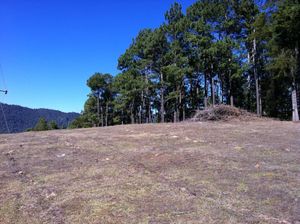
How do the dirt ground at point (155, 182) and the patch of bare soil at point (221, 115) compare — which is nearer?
the dirt ground at point (155, 182)

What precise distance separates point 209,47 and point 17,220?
108ft

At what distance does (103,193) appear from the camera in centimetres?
515

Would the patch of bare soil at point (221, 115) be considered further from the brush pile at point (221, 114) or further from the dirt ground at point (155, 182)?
the dirt ground at point (155, 182)

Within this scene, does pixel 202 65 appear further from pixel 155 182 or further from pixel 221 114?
pixel 155 182

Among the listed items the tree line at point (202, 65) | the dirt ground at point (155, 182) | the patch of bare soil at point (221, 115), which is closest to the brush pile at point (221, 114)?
the patch of bare soil at point (221, 115)

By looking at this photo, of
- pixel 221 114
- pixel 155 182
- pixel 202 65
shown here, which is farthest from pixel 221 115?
pixel 202 65

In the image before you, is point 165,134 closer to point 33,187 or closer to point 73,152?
point 73,152

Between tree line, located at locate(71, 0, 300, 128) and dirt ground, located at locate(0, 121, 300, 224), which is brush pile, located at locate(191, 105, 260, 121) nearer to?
dirt ground, located at locate(0, 121, 300, 224)

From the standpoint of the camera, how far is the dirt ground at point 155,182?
4.33 metres

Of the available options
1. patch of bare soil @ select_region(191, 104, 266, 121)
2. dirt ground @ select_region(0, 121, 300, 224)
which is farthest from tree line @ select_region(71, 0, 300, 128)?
dirt ground @ select_region(0, 121, 300, 224)

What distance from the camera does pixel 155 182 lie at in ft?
18.5

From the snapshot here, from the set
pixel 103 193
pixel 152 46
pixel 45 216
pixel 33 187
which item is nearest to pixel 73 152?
pixel 33 187

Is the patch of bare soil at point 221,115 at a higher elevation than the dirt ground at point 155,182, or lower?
higher

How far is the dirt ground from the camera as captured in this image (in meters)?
4.33
